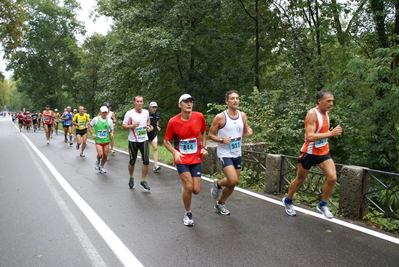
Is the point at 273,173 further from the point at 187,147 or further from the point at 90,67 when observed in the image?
the point at 90,67

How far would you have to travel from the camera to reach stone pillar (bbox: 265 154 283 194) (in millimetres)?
6445

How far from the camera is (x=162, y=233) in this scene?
4.41 m

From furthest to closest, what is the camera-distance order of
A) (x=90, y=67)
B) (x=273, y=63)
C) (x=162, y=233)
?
(x=90, y=67) → (x=273, y=63) → (x=162, y=233)

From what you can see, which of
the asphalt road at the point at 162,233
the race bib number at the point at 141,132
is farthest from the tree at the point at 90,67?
the asphalt road at the point at 162,233

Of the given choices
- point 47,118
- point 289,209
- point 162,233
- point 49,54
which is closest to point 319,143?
point 289,209

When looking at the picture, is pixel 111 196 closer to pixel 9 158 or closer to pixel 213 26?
pixel 9 158

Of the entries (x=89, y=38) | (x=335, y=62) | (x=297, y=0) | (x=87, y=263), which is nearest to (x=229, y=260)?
(x=87, y=263)

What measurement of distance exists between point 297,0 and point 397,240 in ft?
52.0

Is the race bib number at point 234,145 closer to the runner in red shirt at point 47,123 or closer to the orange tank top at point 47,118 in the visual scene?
the runner in red shirt at point 47,123

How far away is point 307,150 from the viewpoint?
15.9ft

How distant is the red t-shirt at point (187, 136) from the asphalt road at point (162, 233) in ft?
3.37

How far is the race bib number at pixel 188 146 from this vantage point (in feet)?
15.5

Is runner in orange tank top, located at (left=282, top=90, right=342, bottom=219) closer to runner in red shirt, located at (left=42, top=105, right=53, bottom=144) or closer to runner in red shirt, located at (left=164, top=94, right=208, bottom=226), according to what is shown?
runner in red shirt, located at (left=164, top=94, right=208, bottom=226)

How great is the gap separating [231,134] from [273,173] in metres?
1.98
